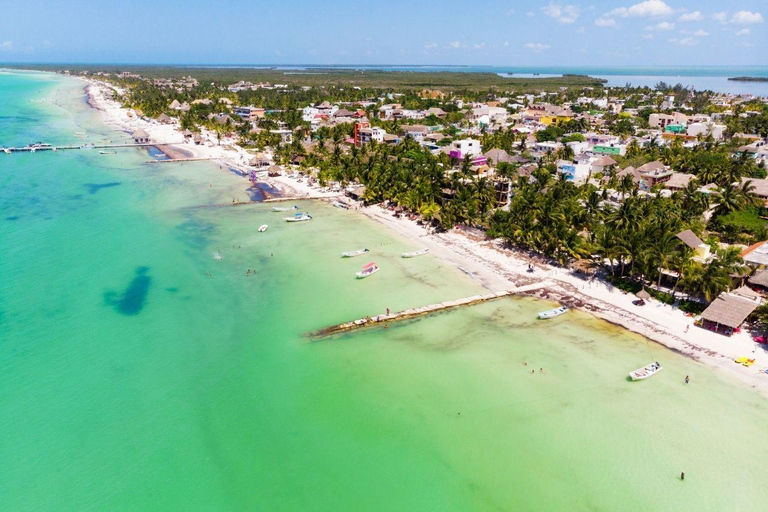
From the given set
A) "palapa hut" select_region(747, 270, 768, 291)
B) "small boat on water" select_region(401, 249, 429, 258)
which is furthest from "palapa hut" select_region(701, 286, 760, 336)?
"small boat on water" select_region(401, 249, 429, 258)

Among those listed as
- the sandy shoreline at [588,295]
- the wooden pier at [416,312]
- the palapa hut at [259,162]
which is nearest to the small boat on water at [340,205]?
the sandy shoreline at [588,295]

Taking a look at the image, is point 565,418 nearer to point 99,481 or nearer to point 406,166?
point 99,481

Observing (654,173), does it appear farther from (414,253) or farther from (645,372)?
(645,372)

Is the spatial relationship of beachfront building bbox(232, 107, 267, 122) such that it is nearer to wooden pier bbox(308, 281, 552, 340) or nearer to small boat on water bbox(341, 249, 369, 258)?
small boat on water bbox(341, 249, 369, 258)

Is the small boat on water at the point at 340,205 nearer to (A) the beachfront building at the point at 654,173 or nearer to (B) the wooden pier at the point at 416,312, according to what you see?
(B) the wooden pier at the point at 416,312

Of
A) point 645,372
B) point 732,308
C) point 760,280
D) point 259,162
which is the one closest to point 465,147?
point 259,162

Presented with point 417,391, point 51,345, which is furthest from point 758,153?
point 51,345
